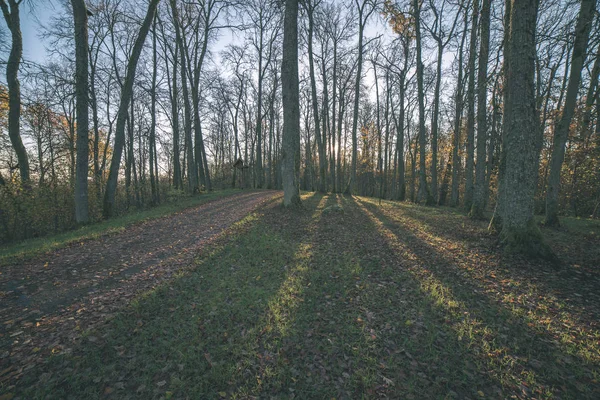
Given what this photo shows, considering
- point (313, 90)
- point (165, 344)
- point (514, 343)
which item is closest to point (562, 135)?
point (514, 343)

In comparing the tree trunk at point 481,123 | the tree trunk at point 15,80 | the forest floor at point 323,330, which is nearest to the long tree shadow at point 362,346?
the forest floor at point 323,330

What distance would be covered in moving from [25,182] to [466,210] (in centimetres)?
2133

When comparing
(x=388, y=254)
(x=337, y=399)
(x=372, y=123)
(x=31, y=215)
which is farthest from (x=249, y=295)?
(x=372, y=123)

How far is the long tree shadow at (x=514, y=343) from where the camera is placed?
261 centimetres

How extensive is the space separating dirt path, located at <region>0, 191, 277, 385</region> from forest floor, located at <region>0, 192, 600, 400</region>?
4 cm

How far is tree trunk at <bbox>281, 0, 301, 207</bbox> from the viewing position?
9.50m

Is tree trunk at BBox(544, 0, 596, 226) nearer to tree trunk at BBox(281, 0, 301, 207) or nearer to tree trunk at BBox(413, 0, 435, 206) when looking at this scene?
tree trunk at BBox(413, 0, 435, 206)

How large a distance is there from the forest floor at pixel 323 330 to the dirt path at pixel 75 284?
4 centimetres

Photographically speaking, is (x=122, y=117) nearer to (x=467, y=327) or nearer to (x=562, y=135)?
(x=467, y=327)

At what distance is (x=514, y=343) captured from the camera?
123 inches

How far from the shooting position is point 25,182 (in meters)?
10.3

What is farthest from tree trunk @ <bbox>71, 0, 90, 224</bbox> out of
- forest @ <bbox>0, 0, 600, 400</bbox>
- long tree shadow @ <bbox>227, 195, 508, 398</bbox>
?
long tree shadow @ <bbox>227, 195, 508, 398</bbox>

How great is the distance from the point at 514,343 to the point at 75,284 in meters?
7.36

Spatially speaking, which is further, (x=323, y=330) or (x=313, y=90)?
(x=313, y=90)
